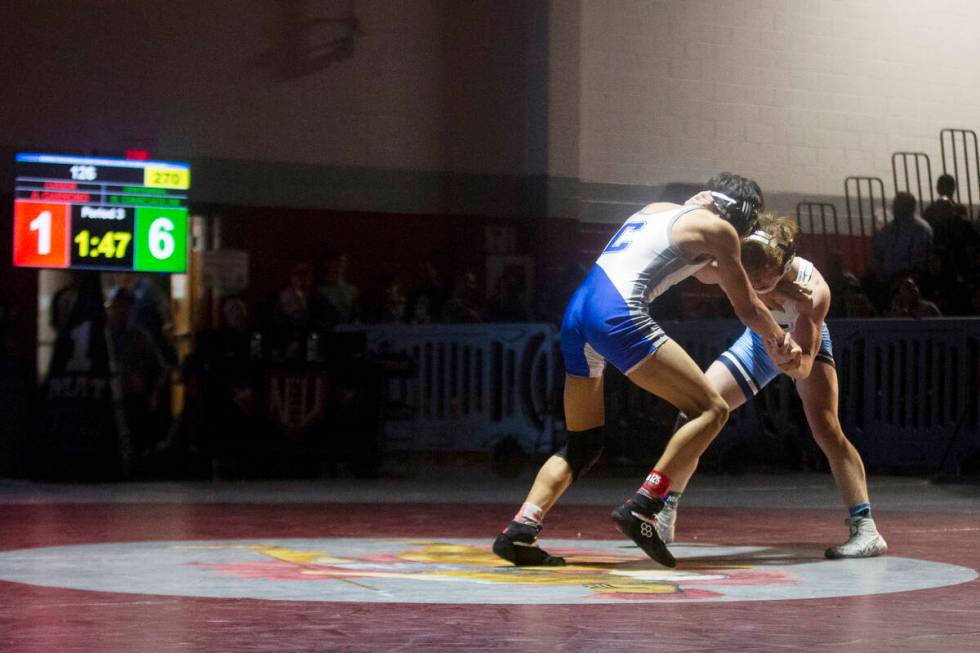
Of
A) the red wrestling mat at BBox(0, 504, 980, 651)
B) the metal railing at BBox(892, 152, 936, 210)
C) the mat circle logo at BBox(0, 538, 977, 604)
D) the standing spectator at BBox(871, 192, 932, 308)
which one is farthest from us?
the metal railing at BBox(892, 152, 936, 210)

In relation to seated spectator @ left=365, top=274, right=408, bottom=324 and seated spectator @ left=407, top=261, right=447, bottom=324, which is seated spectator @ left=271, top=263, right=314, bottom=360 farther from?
seated spectator @ left=407, top=261, right=447, bottom=324

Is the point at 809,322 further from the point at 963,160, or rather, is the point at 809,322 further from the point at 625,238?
the point at 963,160

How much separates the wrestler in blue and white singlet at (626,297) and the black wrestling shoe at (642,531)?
61 centimetres

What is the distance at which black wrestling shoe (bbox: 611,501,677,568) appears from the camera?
7062 mm

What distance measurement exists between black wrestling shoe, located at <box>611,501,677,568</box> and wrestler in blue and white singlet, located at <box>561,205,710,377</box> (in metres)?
0.61

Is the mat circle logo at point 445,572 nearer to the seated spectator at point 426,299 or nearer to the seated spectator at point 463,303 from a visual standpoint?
the seated spectator at point 463,303

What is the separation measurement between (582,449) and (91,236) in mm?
7931

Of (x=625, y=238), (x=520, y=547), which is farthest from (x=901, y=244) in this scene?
(x=520, y=547)

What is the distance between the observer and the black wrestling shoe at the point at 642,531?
7.06 metres

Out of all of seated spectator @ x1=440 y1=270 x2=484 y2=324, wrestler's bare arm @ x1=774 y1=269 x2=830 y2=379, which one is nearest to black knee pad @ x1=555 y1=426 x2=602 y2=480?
wrestler's bare arm @ x1=774 y1=269 x2=830 y2=379

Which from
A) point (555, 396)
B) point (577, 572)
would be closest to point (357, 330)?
point (555, 396)

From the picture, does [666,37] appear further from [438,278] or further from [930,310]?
[930,310]

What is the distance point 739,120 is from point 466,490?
1140 centimetres

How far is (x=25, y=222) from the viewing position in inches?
565
